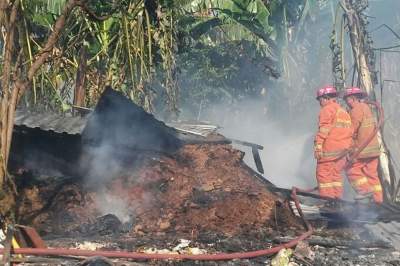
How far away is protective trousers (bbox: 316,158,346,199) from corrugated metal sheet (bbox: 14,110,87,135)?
11.3ft

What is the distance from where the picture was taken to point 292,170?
14.5 metres

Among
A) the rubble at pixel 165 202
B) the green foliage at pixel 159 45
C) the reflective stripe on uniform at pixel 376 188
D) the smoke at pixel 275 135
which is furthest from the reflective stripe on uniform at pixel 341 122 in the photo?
the smoke at pixel 275 135

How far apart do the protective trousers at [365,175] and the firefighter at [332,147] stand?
280 mm

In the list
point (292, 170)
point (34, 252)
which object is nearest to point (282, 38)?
point (292, 170)

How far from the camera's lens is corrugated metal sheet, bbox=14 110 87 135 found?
661 cm

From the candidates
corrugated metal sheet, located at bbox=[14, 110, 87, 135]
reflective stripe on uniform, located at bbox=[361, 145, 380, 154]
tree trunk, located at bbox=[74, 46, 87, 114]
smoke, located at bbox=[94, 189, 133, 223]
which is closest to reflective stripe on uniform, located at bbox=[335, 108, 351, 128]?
reflective stripe on uniform, located at bbox=[361, 145, 380, 154]

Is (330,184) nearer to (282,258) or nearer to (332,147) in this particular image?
(332,147)

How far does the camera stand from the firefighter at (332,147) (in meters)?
7.41

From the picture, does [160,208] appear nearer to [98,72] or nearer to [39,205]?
[39,205]

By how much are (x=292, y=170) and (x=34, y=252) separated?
1112 centimetres

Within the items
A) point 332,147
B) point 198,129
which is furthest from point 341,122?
point 198,129

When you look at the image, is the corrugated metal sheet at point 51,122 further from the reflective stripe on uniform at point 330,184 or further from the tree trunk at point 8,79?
the reflective stripe on uniform at point 330,184

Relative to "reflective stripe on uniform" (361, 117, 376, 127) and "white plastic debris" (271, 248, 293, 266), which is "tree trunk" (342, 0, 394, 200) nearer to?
"reflective stripe on uniform" (361, 117, 376, 127)

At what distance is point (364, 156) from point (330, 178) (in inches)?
26.8
